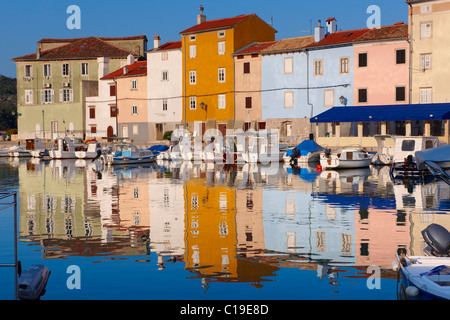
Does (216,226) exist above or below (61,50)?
below

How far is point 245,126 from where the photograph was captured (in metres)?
68.4

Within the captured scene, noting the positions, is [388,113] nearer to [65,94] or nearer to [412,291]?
[412,291]

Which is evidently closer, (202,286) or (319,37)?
(202,286)

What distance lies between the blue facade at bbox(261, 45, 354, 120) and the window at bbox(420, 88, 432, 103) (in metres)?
7.16

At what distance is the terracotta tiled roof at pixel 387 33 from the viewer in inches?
2195

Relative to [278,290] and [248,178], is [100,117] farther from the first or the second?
[278,290]

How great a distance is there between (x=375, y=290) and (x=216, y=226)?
8.16m

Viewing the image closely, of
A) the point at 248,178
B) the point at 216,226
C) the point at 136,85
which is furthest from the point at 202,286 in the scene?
the point at 136,85

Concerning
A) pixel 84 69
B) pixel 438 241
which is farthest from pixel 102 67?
pixel 438 241

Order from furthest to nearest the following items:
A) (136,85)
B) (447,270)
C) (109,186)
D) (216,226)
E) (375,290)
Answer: (136,85)
(109,186)
(216,226)
(375,290)
(447,270)

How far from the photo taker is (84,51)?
87125 millimetres

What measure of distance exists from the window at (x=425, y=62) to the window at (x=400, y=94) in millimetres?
2598

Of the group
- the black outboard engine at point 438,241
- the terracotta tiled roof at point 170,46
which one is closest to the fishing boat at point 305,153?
the terracotta tiled roof at point 170,46

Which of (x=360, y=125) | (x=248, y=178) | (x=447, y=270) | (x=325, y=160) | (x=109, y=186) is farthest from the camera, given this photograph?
(x=360, y=125)
